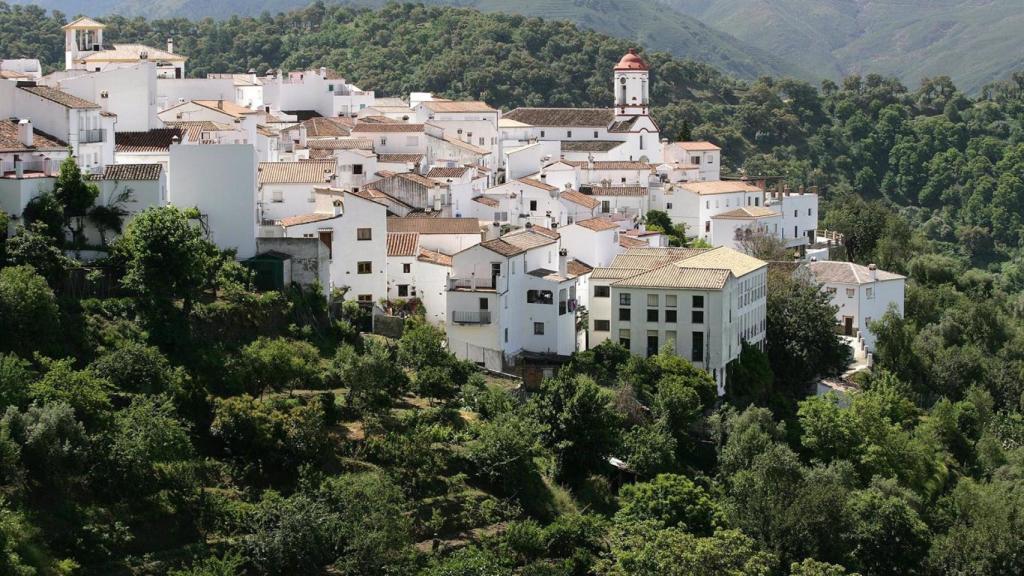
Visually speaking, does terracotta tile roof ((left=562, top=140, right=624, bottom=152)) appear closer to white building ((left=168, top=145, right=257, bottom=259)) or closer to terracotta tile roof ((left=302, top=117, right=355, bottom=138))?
terracotta tile roof ((left=302, top=117, right=355, bottom=138))

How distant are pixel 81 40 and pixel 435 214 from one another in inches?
973

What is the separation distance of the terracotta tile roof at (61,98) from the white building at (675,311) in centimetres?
1568

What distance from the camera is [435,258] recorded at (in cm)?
4734

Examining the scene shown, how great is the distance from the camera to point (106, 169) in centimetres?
4244

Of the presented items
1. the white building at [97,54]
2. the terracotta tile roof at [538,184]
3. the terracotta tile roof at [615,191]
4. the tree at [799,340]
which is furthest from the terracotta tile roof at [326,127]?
the tree at [799,340]

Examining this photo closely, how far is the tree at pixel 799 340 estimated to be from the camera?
5300 cm

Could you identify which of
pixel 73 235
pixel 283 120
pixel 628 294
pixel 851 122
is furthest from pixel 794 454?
pixel 851 122

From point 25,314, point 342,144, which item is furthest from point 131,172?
point 342,144

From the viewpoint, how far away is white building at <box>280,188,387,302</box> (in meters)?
45.9

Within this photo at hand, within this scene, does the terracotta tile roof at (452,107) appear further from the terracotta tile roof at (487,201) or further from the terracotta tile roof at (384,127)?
the terracotta tile roof at (487,201)

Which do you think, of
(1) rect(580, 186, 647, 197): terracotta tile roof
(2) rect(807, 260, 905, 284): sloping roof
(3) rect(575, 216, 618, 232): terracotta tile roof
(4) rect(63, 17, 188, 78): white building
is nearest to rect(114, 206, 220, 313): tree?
(3) rect(575, 216, 618, 232): terracotta tile roof

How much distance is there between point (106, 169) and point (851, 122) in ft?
257

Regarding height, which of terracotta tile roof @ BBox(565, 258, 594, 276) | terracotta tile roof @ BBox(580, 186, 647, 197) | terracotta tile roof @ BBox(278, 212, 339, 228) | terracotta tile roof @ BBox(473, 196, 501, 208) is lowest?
terracotta tile roof @ BBox(565, 258, 594, 276)

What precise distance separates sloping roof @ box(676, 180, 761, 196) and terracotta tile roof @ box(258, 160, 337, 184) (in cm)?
2053
